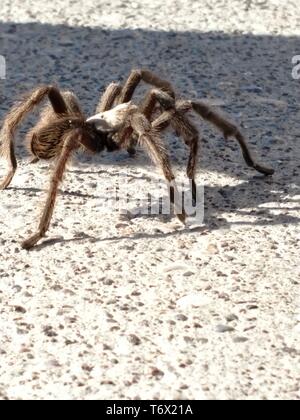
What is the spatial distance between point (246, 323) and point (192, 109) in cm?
141

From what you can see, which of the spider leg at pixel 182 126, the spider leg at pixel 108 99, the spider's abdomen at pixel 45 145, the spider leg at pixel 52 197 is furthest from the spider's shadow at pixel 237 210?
the spider leg at pixel 108 99

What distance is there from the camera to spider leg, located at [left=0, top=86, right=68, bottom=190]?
479 centimetres

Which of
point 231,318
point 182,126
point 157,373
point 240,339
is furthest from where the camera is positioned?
point 182,126

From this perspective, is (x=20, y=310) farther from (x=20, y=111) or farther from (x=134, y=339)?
(x=20, y=111)

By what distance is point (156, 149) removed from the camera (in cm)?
448

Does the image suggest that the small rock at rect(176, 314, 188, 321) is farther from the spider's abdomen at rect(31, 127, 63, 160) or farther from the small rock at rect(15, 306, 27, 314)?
the spider's abdomen at rect(31, 127, 63, 160)

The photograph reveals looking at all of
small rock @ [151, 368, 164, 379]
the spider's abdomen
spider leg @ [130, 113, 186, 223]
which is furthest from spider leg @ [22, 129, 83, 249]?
small rock @ [151, 368, 164, 379]

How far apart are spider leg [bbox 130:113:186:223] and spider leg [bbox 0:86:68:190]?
46cm

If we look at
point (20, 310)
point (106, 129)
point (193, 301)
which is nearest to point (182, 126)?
point (106, 129)

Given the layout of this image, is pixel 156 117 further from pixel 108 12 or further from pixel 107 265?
pixel 108 12

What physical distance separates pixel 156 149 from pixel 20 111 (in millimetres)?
776

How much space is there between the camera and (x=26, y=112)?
4.80m
